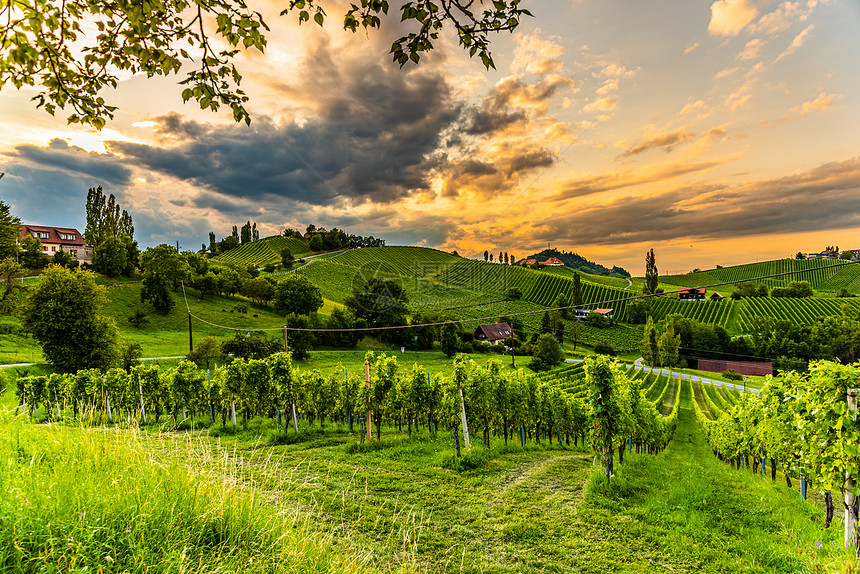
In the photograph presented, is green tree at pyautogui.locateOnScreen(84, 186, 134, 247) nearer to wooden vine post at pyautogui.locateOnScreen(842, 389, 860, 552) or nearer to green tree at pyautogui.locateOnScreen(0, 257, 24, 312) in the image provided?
green tree at pyautogui.locateOnScreen(0, 257, 24, 312)

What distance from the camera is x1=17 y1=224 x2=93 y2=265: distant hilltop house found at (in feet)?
240

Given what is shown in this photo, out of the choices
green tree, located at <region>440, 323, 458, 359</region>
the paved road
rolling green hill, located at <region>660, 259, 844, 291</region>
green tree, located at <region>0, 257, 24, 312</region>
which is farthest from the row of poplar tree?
rolling green hill, located at <region>660, 259, 844, 291</region>

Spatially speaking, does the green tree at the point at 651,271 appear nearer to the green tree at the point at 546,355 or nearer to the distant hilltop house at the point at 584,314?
the distant hilltop house at the point at 584,314

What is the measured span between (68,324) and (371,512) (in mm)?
37461

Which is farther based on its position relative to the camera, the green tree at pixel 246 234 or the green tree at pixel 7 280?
the green tree at pixel 246 234

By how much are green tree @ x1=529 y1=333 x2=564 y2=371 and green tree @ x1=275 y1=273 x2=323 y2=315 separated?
31.8m

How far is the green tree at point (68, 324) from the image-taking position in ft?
95.9

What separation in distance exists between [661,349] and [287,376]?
63.0 meters

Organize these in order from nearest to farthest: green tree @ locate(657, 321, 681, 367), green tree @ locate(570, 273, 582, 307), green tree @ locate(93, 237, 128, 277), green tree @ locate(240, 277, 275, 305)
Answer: green tree @ locate(93, 237, 128, 277) < green tree @ locate(240, 277, 275, 305) < green tree @ locate(657, 321, 681, 367) < green tree @ locate(570, 273, 582, 307)

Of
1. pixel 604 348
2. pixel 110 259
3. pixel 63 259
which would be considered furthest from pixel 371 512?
pixel 63 259

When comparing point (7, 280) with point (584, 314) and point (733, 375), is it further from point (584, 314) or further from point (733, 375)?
point (733, 375)

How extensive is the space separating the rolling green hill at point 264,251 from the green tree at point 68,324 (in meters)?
64.3

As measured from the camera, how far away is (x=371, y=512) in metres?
6.02

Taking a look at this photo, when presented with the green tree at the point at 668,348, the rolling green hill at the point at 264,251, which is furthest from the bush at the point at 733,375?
the rolling green hill at the point at 264,251
